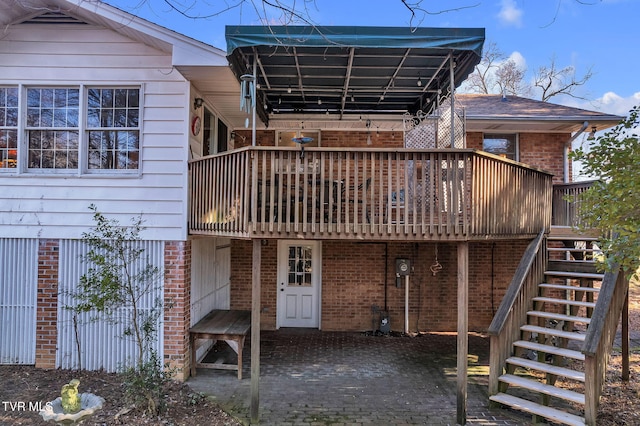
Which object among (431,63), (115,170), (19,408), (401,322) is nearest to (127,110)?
(115,170)

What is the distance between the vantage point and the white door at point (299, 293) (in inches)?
331

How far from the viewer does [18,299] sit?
556cm

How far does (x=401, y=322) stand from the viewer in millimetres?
8227

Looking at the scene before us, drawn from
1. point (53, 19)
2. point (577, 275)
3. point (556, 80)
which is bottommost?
point (577, 275)

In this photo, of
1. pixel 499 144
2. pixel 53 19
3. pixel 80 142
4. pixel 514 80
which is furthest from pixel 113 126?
pixel 514 80

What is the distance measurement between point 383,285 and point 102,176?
5.93 metres

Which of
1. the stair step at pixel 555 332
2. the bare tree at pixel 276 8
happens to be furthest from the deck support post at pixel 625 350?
the bare tree at pixel 276 8

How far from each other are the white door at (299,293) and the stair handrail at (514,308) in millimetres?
4251

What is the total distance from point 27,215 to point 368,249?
6.29 metres

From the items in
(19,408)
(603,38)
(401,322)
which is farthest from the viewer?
(401,322)

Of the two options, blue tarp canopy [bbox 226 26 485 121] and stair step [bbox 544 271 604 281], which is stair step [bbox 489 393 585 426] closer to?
stair step [bbox 544 271 604 281]

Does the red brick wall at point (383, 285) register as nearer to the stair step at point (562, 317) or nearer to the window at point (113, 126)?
the stair step at point (562, 317)

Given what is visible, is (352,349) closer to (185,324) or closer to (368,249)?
(368,249)

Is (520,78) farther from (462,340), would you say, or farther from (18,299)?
(18,299)
